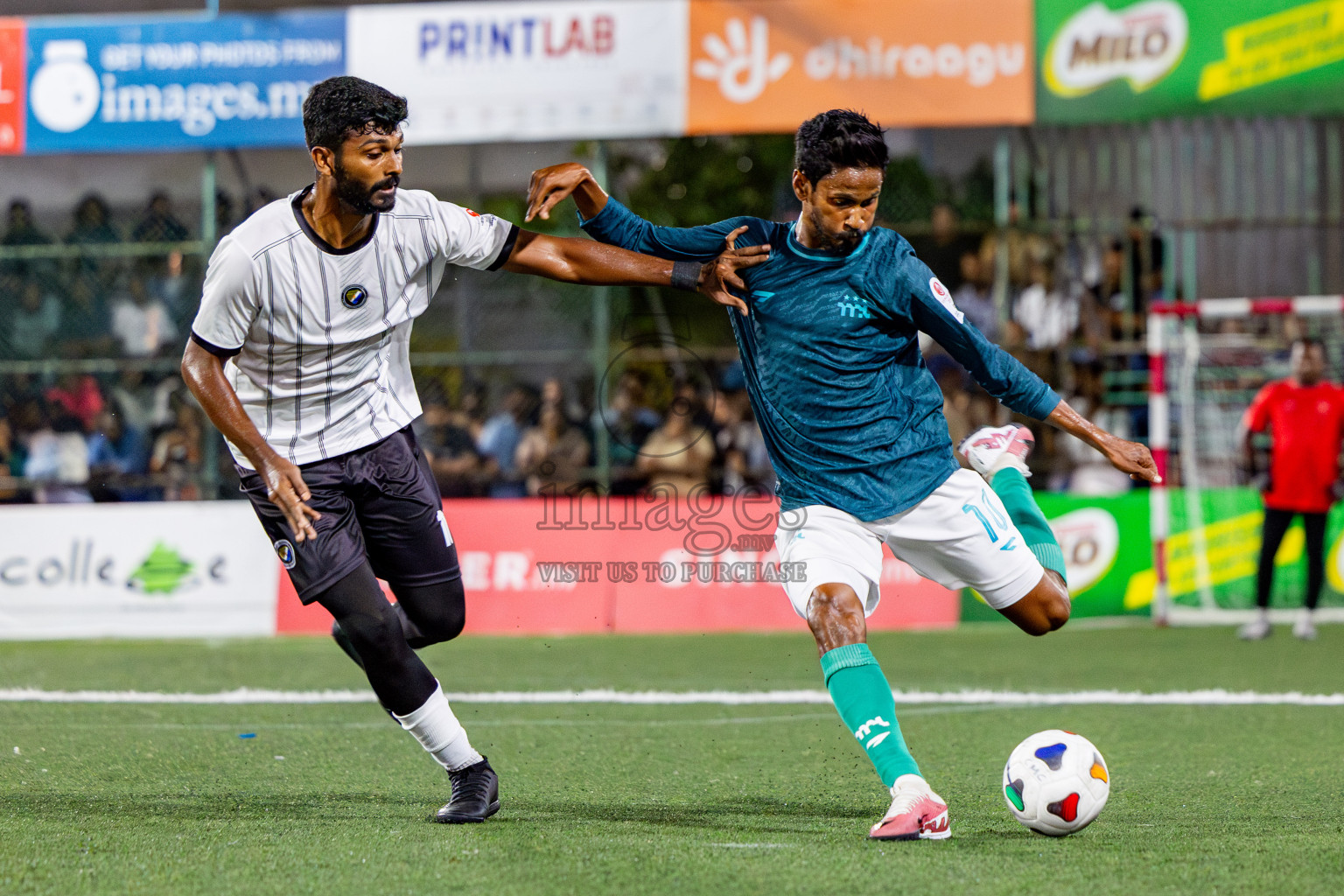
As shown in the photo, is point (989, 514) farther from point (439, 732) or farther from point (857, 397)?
point (439, 732)

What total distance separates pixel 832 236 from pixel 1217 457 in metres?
9.97

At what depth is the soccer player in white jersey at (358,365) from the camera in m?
4.59

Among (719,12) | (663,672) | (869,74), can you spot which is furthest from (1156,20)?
(663,672)

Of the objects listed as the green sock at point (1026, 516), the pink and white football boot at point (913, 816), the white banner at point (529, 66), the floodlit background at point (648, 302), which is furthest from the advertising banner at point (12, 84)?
the pink and white football boot at point (913, 816)

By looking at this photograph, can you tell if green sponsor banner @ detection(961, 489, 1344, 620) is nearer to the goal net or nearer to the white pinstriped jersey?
the goal net

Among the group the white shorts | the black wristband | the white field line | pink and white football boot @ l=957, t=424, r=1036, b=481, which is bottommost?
the white field line

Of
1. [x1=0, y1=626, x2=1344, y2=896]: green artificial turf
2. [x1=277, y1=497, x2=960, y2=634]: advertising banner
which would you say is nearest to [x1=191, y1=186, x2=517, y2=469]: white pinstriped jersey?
[x1=0, y1=626, x2=1344, y2=896]: green artificial turf

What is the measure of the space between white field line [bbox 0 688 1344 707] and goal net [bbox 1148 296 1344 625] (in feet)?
14.7

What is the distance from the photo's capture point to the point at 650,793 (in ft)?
17.7

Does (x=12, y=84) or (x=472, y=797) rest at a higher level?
(x=12, y=84)

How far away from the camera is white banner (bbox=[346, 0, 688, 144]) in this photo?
1335cm

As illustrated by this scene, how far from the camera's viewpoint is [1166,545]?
12992 millimetres

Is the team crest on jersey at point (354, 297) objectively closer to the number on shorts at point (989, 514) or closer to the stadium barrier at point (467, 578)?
the number on shorts at point (989, 514)

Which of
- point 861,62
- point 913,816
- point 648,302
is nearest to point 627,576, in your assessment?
point 648,302
